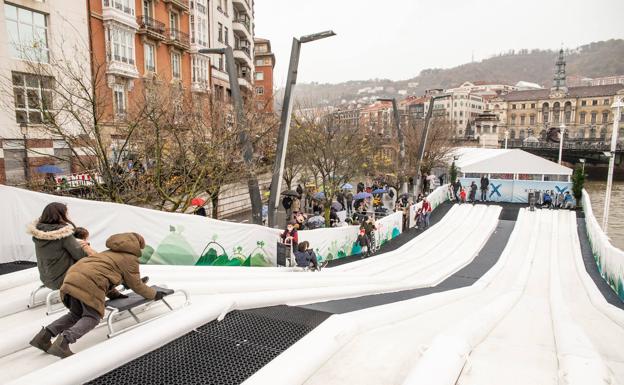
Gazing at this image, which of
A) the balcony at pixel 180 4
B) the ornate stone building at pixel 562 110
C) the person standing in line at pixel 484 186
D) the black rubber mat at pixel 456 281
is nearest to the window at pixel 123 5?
the balcony at pixel 180 4

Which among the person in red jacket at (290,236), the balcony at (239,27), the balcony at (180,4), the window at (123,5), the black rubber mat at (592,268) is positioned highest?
the balcony at (239,27)

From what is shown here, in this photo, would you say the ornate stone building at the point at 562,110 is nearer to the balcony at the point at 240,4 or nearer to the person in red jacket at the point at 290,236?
the balcony at the point at 240,4

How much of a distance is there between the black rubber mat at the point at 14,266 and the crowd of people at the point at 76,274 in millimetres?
2735

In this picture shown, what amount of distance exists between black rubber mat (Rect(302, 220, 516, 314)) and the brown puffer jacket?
257 cm

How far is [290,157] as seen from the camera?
2650 centimetres

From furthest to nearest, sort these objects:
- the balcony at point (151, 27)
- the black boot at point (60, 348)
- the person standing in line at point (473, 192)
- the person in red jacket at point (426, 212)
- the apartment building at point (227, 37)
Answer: the apartment building at point (227, 37) < the person standing in line at point (473, 192) < the balcony at point (151, 27) < the person in red jacket at point (426, 212) < the black boot at point (60, 348)

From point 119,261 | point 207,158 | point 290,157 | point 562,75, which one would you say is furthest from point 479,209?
point 562,75

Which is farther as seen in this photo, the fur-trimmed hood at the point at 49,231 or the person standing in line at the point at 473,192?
the person standing in line at the point at 473,192

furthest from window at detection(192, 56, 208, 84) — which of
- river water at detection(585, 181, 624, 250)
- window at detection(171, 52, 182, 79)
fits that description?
river water at detection(585, 181, 624, 250)

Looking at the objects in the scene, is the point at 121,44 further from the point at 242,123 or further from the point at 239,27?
the point at 239,27

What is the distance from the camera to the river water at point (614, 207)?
92.7 feet

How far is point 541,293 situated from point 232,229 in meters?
8.58

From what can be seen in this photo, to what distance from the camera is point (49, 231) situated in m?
4.36

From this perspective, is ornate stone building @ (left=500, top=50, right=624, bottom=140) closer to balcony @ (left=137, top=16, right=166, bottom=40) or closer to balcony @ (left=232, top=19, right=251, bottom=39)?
balcony @ (left=232, top=19, right=251, bottom=39)
